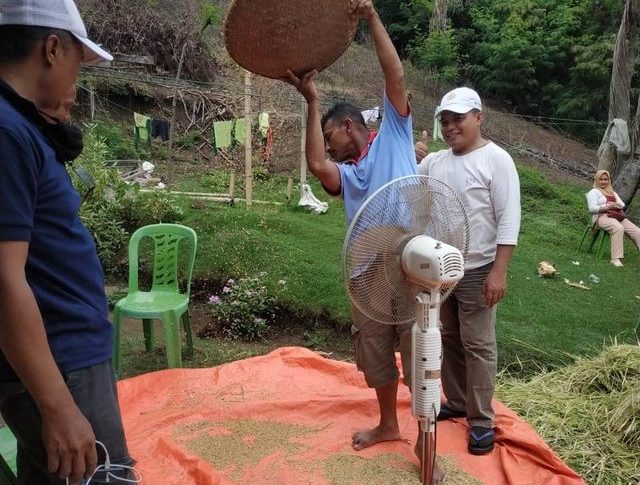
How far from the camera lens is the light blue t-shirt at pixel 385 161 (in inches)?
91.4

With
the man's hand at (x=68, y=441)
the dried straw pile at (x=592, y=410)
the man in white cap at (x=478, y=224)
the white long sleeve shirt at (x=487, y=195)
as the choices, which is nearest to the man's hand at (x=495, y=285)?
the man in white cap at (x=478, y=224)

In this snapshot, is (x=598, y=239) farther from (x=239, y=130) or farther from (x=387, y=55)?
(x=387, y=55)

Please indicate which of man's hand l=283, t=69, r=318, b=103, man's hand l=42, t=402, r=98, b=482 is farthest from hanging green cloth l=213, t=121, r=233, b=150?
man's hand l=42, t=402, r=98, b=482

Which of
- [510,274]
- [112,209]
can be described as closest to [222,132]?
[112,209]

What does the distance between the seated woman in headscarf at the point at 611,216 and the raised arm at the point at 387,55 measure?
21.0 ft

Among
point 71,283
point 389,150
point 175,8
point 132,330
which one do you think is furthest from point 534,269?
point 175,8

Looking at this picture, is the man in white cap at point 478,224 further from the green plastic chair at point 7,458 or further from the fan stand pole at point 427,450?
the green plastic chair at point 7,458

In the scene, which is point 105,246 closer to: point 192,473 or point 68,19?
point 192,473

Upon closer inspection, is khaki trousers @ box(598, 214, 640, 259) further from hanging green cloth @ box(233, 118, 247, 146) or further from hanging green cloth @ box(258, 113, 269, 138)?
hanging green cloth @ box(258, 113, 269, 138)

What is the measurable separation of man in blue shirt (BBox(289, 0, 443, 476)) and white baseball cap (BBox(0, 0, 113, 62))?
971mm

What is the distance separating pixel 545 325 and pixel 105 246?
418 centimetres

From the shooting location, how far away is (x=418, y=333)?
2109mm

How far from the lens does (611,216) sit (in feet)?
25.4

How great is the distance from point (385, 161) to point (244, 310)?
2.57 metres
